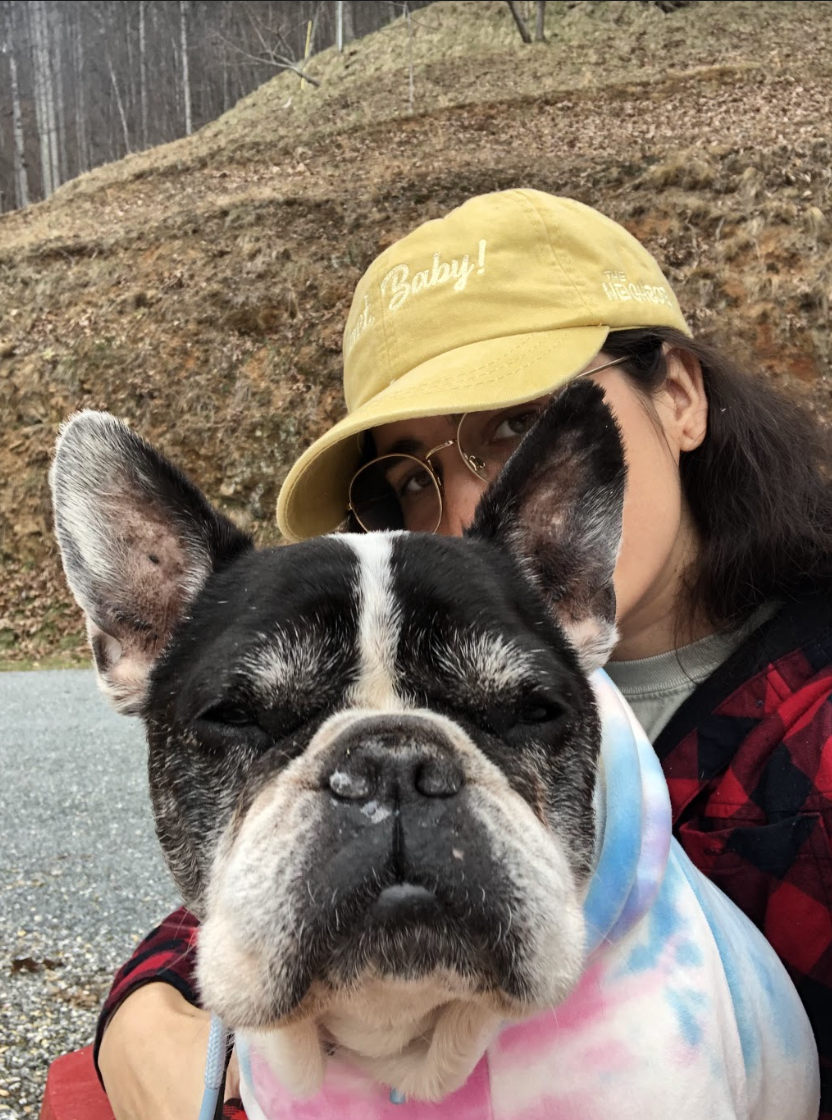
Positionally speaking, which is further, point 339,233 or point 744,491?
point 339,233

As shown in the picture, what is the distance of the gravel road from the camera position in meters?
3.62

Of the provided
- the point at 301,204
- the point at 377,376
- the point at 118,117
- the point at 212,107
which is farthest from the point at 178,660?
the point at 118,117

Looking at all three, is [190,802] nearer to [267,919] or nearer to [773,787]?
[267,919]

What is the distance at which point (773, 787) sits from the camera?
1.99 m

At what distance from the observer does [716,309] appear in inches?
520

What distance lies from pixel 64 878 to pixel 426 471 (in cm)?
381

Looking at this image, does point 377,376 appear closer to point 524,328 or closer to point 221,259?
point 524,328

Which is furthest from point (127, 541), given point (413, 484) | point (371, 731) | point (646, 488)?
point (646, 488)

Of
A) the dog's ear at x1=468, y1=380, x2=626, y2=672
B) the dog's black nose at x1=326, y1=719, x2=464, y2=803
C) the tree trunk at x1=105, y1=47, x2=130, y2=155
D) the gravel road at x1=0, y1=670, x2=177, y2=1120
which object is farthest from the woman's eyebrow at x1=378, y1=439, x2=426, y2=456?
the tree trunk at x1=105, y1=47, x2=130, y2=155

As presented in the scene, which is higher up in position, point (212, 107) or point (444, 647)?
point (444, 647)

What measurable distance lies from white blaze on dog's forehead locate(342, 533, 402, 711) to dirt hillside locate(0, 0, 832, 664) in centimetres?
990

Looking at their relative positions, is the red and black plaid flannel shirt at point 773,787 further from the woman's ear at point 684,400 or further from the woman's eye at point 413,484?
the woman's eye at point 413,484

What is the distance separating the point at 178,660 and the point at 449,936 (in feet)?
3.06

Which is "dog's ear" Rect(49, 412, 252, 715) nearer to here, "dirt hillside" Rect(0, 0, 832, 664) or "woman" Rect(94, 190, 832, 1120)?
"woman" Rect(94, 190, 832, 1120)
